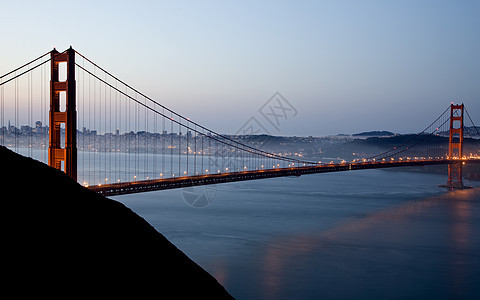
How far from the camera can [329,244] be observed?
96.5 ft

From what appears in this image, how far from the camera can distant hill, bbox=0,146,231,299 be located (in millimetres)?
5906

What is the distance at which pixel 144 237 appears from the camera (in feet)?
26.9

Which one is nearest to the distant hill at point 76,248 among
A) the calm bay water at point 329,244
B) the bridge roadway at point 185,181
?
the calm bay water at point 329,244

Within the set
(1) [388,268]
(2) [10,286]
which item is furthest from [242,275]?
(2) [10,286]

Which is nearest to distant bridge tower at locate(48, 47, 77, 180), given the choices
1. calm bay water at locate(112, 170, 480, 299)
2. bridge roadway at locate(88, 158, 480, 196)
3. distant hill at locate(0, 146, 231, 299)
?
bridge roadway at locate(88, 158, 480, 196)

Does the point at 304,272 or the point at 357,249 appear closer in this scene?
the point at 304,272

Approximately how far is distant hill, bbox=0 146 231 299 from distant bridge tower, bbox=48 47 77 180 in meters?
12.0

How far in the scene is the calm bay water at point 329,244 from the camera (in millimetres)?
20375

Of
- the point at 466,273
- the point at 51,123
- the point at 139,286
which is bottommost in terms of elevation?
the point at 466,273

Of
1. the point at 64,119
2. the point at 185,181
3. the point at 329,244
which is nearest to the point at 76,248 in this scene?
the point at 64,119

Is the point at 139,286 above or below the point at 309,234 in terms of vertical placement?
above

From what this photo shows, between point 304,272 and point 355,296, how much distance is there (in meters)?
3.98

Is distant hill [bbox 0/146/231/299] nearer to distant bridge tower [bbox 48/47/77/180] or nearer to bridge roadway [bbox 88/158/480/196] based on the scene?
distant bridge tower [bbox 48/47/77/180]

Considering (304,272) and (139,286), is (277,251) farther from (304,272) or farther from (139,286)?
(139,286)
